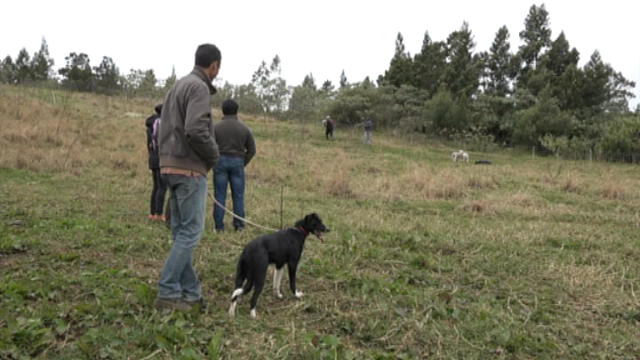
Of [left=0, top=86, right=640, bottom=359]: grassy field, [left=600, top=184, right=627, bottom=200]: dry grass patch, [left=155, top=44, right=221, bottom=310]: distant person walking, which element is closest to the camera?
[left=0, top=86, right=640, bottom=359]: grassy field

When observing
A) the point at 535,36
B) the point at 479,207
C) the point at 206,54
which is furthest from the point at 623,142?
the point at 206,54

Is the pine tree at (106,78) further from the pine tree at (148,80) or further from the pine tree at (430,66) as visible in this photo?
the pine tree at (430,66)

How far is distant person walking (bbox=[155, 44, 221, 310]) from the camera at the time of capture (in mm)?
3385

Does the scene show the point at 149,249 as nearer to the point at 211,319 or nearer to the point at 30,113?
the point at 211,319

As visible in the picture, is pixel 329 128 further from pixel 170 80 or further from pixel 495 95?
pixel 170 80

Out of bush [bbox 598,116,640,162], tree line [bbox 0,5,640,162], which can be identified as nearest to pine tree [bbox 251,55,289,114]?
tree line [bbox 0,5,640,162]

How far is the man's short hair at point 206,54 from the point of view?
354 cm

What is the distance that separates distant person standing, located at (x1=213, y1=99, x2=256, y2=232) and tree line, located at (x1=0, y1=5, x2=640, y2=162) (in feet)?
93.2

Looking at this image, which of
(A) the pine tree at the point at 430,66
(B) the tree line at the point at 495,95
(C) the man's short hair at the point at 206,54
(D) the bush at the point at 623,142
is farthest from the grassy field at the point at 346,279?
(A) the pine tree at the point at 430,66

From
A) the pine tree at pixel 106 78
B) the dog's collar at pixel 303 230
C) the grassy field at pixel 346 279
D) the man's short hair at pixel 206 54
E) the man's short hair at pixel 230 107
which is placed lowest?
the grassy field at pixel 346 279

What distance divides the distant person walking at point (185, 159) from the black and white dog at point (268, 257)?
1.29 ft

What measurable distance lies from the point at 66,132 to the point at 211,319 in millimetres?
14895

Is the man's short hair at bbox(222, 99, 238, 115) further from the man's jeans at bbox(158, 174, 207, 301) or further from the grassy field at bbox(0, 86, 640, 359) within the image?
the man's jeans at bbox(158, 174, 207, 301)

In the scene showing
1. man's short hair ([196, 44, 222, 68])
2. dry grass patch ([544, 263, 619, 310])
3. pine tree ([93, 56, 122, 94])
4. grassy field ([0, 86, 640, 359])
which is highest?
pine tree ([93, 56, 122, 94])
